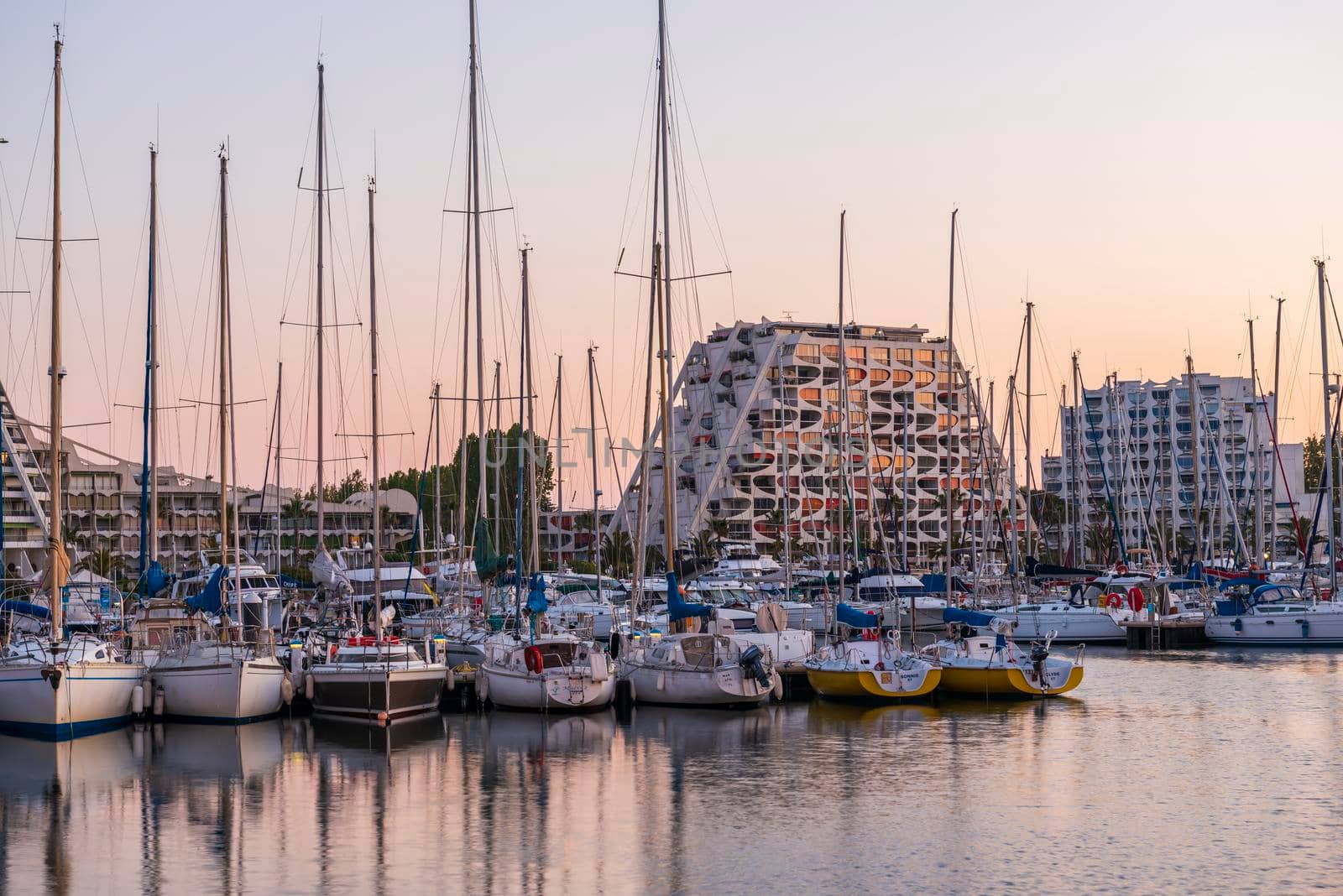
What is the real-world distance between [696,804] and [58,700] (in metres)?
16.7

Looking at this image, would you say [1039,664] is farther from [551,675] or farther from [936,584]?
[936,584]

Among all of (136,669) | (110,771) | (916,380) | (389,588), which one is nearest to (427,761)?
(110,771)

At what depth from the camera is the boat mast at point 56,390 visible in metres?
37.0

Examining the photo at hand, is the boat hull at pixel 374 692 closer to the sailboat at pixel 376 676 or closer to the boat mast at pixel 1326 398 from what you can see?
the sailboat at pixel 376 676

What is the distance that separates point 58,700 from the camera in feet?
119

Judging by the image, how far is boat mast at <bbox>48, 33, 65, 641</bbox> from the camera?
3697 cm

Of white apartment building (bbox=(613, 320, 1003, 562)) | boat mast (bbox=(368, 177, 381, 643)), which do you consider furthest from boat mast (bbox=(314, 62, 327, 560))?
white apartment building (bbox=(613, 320, 1003, 562))

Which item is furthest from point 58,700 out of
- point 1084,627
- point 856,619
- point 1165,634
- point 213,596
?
point 1165,634

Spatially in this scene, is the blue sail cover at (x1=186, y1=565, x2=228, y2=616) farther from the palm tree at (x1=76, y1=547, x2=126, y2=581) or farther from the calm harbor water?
the palm tree at (x1=76, y1=547, x2=126, y2=581)

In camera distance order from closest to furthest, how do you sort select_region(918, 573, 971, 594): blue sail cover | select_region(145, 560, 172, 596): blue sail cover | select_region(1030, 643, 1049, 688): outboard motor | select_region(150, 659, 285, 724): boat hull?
select_region(150, 659, 285, 724): boat hull
select_region(145, 560, 172, 596): blue sail cover
select_region(1030, 643, 1049, 688): outboard motor
select_region(918, 573, 971, 594): blue sail cover

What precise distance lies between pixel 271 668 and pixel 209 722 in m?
2.03

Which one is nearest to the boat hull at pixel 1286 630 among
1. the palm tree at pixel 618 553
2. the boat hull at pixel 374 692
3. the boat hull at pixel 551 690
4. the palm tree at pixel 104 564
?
the boat hull at pixel 551 690

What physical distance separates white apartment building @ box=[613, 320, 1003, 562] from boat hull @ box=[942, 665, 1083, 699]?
11500 cm

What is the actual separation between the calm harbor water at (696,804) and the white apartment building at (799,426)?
4841 inches
